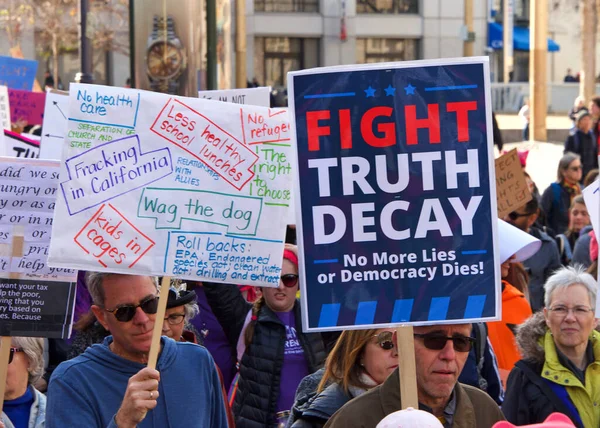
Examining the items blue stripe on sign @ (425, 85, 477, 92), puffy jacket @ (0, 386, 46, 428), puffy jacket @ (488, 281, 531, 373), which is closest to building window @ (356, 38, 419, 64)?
puffy jacket @ (488, 281, 531, 373)

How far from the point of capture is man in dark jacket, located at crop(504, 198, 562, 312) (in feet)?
26.2

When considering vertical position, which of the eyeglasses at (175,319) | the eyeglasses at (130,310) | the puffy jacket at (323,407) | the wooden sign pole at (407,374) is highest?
the eyeglasses at (130,310)

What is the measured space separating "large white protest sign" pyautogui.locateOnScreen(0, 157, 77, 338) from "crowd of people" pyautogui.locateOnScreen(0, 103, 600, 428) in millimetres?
183

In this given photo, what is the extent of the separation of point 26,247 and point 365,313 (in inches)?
46.7

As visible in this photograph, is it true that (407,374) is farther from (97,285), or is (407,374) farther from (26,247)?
(26,247)

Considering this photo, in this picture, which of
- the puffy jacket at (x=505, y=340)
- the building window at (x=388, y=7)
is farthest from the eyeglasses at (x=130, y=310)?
the building window at (x=388, y=7)

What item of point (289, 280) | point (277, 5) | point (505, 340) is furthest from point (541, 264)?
point (277, 5)

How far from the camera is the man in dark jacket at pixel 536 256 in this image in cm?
798

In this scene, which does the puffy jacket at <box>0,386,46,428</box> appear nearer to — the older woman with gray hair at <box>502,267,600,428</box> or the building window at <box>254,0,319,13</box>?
the older woman with gray hair at <box>502,267,600,428</box>

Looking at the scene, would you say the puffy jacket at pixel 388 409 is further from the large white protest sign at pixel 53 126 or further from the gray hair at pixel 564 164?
the gray hair at pixel 564 164

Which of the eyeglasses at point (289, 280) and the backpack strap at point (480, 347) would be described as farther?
the eyeglasses at point (289, 280)

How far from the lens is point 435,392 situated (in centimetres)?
339

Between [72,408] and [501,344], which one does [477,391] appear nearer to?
[72,408]

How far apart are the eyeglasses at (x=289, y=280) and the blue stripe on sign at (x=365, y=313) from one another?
2.10m
